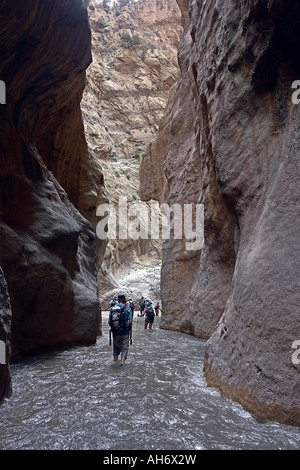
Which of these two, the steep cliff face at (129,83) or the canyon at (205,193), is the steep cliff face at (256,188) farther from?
the steep cliff face at (129,83)

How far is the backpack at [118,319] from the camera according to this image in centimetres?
711

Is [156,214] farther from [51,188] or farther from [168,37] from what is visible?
[168,37]

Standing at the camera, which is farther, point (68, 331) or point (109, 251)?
point (109, 251)

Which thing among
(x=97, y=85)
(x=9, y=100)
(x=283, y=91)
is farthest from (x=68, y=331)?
(x=97, y=85)

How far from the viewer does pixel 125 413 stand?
4246mm

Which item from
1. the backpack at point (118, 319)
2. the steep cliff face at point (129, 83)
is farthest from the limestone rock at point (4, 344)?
the steep cliff face at point (129, 83)

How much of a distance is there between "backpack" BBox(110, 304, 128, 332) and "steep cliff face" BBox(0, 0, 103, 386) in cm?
228

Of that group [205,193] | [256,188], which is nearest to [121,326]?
[256,188]

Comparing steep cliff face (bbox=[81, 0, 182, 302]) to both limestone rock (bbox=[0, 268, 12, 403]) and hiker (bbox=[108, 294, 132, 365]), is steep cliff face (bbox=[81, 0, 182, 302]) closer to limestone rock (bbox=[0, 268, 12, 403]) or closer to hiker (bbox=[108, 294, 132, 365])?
hiker (bbox=[108, 294, 132, 365])

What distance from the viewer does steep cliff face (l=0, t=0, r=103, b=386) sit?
761cm

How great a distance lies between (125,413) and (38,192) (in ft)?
Answer: 21.0

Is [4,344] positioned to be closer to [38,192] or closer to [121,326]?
[121,326]

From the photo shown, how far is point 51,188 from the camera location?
954cm
